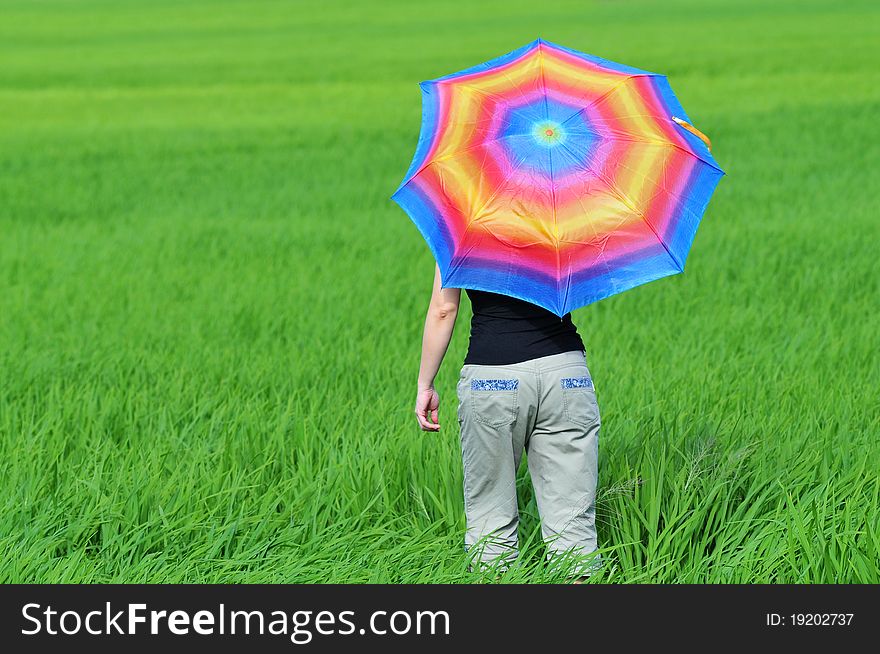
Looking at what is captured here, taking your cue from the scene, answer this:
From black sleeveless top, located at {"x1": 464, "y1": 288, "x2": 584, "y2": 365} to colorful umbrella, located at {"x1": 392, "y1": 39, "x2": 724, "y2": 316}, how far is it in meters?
0.11

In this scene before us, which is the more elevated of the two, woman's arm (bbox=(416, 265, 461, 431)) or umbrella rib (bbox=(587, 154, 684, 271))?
umbrella rib (bbox=(587, 154, 684, 271))

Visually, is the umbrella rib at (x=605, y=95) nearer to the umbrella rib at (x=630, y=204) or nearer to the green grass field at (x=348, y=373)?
the umbrella rib at (x=630, y=204)

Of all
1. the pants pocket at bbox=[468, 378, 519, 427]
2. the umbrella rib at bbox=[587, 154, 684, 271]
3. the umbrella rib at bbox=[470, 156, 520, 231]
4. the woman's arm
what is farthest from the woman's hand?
the umbrella rib at bbox=[587, 154, 684, 271]

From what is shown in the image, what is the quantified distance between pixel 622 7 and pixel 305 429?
3900 cm

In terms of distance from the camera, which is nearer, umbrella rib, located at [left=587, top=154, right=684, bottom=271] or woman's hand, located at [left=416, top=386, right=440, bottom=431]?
umbrella rib, located at [left=587, top=154, right=684, bottom=271]

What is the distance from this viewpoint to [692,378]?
5207 millimetres

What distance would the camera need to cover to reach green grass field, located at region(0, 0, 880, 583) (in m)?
3.50

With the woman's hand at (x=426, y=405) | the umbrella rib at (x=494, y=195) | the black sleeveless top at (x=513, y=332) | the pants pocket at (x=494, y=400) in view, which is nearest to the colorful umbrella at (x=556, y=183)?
the umbrella rib at (x=494, y=195)

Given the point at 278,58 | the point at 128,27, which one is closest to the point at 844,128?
the point at 278,58

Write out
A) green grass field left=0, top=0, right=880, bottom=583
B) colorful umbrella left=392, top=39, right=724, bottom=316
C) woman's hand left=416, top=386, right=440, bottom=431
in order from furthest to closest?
green grass field left=0, top=0, right=880, bottom=583, woman's hand left=416, top=386, right=440, bottom=431, colorful umbrella left=392, top=39, right=724, bottom=316

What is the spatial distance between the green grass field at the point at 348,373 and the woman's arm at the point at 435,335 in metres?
0.48

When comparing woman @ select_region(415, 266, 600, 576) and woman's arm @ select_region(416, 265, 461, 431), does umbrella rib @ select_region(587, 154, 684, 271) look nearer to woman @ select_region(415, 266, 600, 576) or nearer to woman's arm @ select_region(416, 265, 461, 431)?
woman @ select_region(415, 266, 600, 576)

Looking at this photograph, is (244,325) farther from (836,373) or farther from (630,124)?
(630,124)

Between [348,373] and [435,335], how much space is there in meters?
2.45
